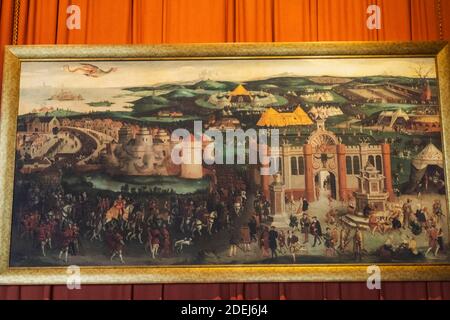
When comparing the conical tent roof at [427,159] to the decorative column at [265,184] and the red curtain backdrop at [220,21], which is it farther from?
the decorative column at [265,184]

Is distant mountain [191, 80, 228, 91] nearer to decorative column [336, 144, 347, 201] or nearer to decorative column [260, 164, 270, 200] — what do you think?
decorative column [260, 164, 270, 200]

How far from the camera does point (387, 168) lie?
410 cm

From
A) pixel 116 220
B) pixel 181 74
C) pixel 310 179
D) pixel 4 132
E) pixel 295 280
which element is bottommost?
pixel 295 280

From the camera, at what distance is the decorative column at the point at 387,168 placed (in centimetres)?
407

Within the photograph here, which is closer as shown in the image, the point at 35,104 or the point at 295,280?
the point at 295,280

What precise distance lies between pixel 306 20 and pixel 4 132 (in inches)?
123

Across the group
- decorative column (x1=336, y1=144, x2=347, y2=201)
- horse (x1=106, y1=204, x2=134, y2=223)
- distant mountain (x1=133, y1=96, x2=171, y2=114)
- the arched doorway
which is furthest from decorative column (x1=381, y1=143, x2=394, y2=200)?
horse (x1=106, y1=204, x2=134, y2=223)

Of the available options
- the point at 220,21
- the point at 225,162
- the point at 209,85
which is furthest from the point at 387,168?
the point at 220,21

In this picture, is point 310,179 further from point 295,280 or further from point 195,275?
point 195,275

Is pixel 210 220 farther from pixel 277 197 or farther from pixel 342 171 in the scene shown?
pixel 342 171

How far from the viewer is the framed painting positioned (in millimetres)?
3965
